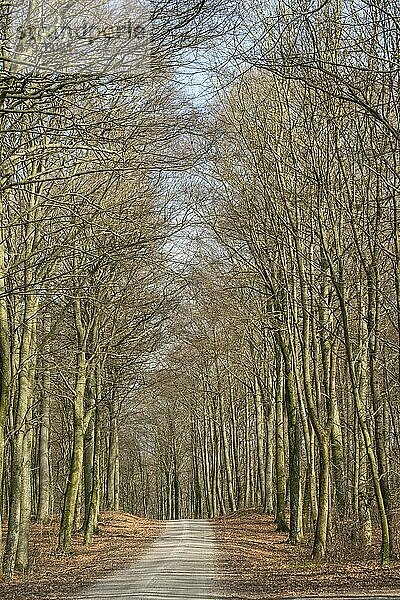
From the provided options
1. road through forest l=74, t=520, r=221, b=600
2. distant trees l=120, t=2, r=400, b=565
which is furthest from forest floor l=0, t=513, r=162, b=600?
distant trees l=120, t=2, r=400, b=565

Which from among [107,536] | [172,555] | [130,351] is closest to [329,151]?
[172,555]

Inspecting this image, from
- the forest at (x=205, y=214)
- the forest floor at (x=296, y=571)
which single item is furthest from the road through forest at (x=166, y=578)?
the forest at (x=205, y=214)

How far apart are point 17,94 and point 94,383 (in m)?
16.9

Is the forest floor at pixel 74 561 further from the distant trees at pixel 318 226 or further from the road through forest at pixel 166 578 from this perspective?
the distant trees at pixel 318 226

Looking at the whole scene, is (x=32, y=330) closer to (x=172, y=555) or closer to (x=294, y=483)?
(x=172, y=555)

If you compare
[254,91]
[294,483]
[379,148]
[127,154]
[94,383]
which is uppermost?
[254,91]

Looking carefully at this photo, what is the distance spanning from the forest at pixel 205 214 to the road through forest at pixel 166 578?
2.23 m

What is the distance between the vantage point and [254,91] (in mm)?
18703

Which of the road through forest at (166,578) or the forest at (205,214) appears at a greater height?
the forest at (205,214)

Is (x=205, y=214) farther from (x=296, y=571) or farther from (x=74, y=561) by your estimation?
(x=296, y=571)

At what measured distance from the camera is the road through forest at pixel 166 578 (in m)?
12.4

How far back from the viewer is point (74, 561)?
18953mm

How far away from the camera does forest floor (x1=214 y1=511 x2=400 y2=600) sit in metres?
12.3

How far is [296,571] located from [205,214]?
37.6 feet
